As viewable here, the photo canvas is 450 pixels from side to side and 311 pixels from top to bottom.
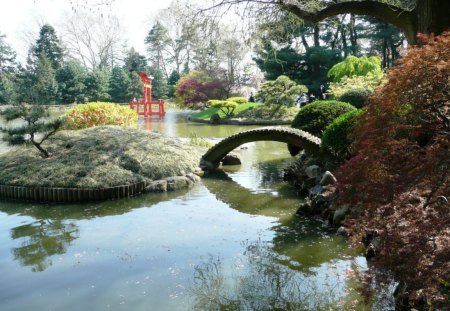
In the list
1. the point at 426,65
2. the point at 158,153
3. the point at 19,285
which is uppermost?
the point at 426,65

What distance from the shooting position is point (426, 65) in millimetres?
2801

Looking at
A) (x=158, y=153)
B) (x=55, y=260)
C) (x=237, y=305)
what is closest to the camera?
(x=237, y=305)

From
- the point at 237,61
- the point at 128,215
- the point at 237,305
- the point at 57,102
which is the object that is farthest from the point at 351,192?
the point at 57,102

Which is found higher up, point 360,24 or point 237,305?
point 360,24

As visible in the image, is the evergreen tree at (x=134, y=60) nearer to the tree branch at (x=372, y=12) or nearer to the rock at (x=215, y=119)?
the rock at (x=215, y=119)

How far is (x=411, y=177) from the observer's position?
279cm

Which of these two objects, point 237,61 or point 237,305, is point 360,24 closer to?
point 237,61

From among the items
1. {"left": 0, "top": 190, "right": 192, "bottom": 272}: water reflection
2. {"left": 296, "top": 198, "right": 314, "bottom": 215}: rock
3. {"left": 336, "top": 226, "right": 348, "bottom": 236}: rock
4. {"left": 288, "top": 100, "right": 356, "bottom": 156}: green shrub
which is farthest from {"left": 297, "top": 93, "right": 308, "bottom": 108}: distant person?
{"left": 336, "top": 226, "right": 348, "bottom": 236}: rock

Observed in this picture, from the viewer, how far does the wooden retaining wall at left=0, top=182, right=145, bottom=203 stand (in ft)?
23.2

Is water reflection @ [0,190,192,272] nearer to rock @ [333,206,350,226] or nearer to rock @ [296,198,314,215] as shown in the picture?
rock @ [296,198,314,215]

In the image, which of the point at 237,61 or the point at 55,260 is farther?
the point at 237,61

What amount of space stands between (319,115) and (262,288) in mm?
5957

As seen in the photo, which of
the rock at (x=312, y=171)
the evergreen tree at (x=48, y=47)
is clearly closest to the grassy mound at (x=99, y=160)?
the rock at (x=312, y=171)

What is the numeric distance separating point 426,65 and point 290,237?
2.92m
